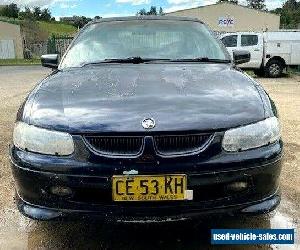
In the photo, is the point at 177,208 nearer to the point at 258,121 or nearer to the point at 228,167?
the point at 228,167

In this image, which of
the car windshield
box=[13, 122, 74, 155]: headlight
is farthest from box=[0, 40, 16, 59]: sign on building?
box=[13, 122, 74, 155]: headlight

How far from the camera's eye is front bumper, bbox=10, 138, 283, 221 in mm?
2695

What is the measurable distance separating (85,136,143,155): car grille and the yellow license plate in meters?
0.14

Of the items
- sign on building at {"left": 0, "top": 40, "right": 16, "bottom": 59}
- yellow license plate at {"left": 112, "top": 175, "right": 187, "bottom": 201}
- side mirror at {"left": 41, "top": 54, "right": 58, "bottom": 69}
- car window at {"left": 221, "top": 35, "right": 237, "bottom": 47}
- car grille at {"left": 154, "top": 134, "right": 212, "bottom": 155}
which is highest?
side mirror at {"left": 41, "top": 54, "right": 58, "bottom": 69}

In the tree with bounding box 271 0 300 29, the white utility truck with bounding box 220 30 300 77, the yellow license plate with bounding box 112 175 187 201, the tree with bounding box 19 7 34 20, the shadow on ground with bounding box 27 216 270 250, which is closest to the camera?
the yellow license plate with bounding box 112 175 187 201

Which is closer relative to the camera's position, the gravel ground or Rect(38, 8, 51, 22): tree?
the gravel ground

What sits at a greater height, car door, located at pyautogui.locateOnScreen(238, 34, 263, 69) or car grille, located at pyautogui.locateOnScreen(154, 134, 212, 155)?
car grille, located at pyautogui.locateOnScreen(154, 134, 212, 155)

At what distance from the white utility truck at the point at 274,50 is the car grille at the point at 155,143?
49.0ft

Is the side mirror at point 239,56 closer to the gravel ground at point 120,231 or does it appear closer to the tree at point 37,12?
the gravel ground at point 120,231

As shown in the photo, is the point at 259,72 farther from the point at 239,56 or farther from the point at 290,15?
the point at 290,15

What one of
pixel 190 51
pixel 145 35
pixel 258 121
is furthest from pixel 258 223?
pixel 145 35

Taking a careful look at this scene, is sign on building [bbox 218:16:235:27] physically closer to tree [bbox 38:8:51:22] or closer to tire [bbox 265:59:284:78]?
tire [bbox 265:59:284:78]

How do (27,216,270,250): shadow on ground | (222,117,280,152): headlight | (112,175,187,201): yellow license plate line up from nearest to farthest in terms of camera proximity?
(112,175,187,201): yellow license plate < (222,117,280,152): headlight < (27,216,270,250): shadow on ground

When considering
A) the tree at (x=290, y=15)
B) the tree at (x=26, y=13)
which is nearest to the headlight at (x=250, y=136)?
the tree at (x=290, y=15)
